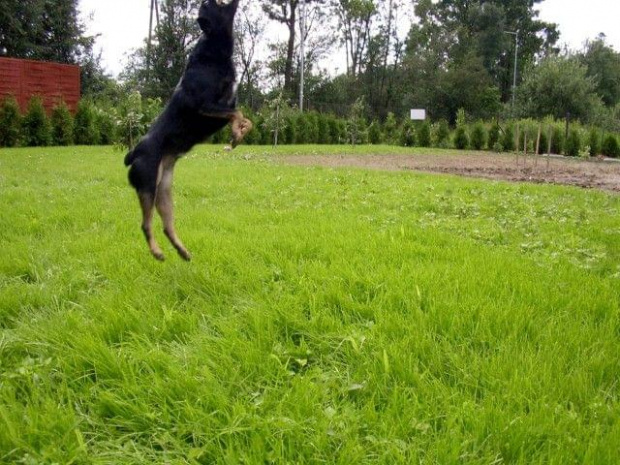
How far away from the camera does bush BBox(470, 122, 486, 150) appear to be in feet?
80.5

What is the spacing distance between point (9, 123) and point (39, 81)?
466 centimetres

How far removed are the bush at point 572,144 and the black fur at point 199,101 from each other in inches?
922

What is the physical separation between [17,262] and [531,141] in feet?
73.1

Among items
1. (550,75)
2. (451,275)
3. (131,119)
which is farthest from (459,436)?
(550,75)

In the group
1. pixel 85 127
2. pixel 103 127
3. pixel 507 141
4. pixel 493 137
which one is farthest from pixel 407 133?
pixel 85 127

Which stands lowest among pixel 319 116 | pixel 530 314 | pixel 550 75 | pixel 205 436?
pixel 205 436

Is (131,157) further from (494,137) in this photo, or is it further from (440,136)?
(440,136)

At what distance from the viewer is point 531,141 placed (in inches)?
865

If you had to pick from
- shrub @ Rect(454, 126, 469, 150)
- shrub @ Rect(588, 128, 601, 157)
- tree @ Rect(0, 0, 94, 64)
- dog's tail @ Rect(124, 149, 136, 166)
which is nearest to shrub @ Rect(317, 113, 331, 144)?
shrub @ Rect(454, 126, 469, 150)

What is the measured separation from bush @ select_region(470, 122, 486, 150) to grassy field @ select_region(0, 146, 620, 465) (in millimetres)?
21119

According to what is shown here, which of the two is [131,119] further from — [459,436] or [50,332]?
[459,436]

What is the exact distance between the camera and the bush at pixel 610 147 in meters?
21.5

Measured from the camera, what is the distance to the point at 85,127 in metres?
17.9

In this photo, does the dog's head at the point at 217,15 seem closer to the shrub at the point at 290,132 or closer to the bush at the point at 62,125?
the bush at the point at 62,125
